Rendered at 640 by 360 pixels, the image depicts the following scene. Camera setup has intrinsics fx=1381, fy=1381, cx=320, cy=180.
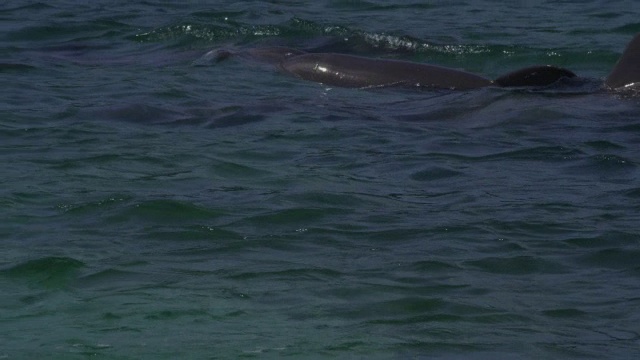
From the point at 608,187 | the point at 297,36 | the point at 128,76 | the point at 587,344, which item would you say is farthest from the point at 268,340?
the point at 297,36

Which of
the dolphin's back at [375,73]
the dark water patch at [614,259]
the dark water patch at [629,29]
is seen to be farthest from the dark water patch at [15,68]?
the dark water patch at [614,259]

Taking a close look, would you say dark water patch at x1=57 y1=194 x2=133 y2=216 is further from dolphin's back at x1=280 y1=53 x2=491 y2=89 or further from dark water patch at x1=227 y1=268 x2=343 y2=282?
dolphin's back at x1=280 y1=53 x2=491 y2=89

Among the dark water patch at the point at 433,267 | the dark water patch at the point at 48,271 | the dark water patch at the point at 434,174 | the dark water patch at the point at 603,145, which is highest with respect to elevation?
the dark water patch at the point at 48,271

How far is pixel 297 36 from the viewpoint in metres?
13.3

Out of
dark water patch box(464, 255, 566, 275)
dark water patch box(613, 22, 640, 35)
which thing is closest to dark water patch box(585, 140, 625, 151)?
dark water patch box(464, 255, 566, 275)

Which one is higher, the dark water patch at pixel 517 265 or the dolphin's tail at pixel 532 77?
the dolphin's tail at pixel 532 77

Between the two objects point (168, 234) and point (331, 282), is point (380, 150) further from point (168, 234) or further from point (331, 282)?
point (331, 282)

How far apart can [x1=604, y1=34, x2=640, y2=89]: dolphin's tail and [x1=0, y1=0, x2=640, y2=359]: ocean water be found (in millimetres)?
175

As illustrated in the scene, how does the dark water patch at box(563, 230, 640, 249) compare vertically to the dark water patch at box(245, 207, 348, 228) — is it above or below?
above

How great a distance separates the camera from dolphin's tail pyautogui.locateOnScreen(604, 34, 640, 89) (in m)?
9.72

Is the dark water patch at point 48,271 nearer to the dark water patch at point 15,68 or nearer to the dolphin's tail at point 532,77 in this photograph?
the dolphin's tail at point 532,77

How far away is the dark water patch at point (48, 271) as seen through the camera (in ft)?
18.1

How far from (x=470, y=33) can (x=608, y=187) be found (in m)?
6.24

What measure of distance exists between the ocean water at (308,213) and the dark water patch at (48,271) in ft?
0.04
